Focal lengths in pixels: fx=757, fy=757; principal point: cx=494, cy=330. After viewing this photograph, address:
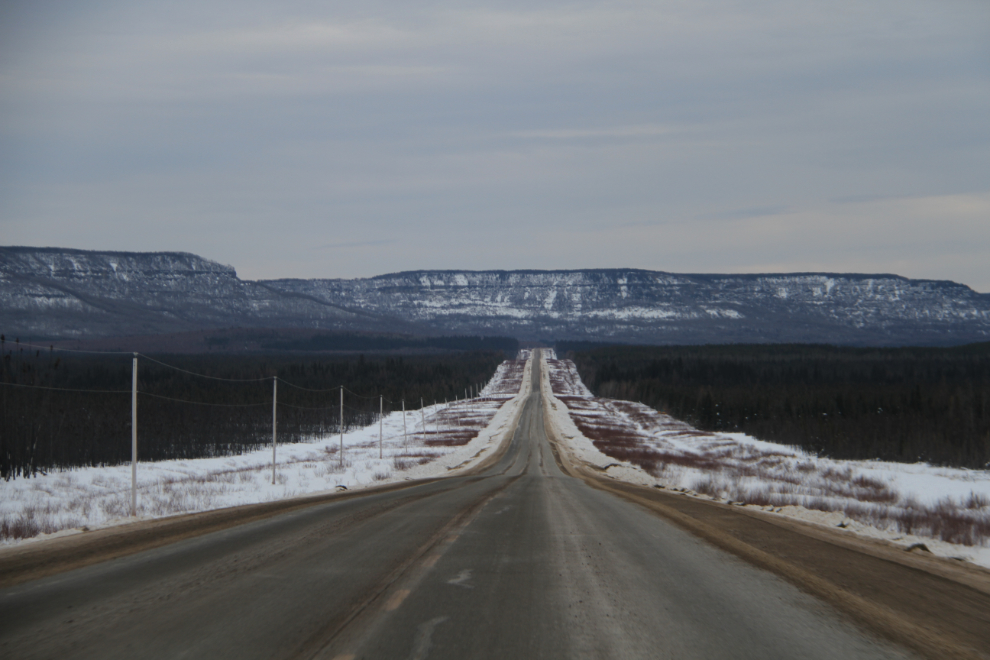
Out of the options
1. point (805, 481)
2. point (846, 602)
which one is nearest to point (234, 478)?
point (805, 481)

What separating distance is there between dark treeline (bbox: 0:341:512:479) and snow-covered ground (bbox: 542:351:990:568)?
3636cm

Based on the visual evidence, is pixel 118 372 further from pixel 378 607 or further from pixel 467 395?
pixel 378 607

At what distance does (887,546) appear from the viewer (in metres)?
13.0

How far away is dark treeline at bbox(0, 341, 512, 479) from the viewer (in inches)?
2242

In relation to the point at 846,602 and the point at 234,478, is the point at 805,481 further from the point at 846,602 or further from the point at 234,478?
the point at 846,602

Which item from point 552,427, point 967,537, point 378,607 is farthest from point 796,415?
point 378,607

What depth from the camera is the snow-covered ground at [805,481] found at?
18.5 m

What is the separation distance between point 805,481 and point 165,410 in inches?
3150

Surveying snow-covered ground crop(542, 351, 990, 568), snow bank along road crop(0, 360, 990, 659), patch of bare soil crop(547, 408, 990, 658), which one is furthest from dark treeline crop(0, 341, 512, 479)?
patch of bare soil crop(547, 408, 990, 658)

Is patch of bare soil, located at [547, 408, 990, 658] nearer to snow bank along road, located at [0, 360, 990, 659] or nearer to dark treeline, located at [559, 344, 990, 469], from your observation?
snow bank along road, located at [0, 360, 990, 659]

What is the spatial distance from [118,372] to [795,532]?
14278 centimetres

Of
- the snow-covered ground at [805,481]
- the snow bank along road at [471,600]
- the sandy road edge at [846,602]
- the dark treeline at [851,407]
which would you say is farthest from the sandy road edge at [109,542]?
the dark treeline at [851,407]

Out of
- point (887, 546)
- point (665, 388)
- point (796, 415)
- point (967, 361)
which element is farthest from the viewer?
point (967, 361)

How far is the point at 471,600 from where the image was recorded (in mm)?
7980
